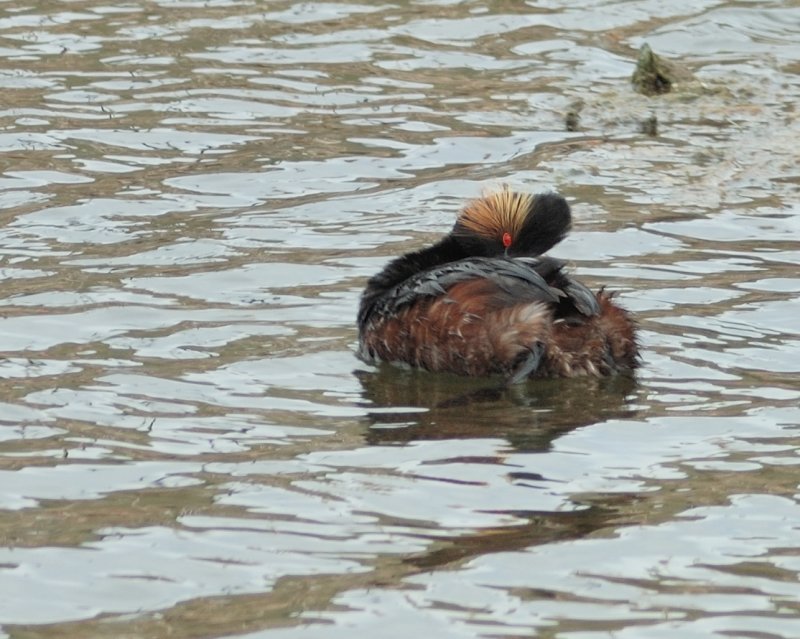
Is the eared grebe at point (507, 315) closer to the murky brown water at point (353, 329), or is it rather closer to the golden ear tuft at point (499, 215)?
the golden ear tuft at point (499, 215)

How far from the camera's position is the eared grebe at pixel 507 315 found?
7.39 m

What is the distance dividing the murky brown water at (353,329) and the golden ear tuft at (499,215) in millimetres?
759

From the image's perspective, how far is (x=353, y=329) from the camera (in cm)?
832

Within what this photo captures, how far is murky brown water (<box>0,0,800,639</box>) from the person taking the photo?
5.15 m

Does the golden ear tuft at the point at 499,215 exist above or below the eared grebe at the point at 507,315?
above

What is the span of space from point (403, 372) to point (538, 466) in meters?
1.64

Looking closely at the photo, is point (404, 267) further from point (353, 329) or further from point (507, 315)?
point (507, 315)

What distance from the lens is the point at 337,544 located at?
5426 millimetres

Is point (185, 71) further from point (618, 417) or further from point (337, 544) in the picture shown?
point (337, 544)

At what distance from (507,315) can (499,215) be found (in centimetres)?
67

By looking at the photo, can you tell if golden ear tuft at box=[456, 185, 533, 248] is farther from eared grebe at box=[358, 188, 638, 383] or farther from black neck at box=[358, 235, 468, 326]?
black neck at box=[358, 235, 468, 326]

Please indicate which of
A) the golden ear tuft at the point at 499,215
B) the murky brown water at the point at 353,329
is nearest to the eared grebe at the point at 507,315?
the golden ear tuft at the point at 499,215

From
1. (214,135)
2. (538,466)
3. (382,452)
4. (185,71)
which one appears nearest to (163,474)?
(382,452)

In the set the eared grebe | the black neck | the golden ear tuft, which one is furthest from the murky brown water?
the golden ear tuft
